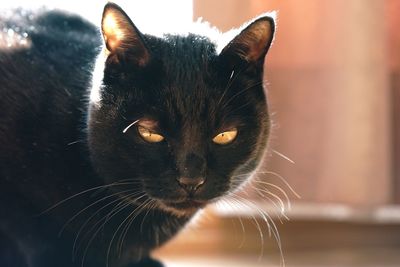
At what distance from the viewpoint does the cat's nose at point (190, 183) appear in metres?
0.98

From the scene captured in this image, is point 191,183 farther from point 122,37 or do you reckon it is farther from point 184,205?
point 122,37

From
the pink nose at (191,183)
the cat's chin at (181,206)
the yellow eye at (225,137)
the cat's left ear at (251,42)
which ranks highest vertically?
A: the cat's left ear at (251,42)

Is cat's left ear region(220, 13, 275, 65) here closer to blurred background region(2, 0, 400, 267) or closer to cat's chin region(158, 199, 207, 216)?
cat's chin region(158, 199, 207, 216)

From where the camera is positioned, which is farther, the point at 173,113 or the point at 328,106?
the point at 328,106

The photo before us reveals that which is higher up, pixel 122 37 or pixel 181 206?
pixel 122 37

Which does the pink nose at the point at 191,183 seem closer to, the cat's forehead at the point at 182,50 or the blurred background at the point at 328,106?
the cat's forehead at the point at 182,50

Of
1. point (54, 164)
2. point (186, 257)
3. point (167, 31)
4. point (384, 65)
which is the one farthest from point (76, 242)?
point (384, 65)

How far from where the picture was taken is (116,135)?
3.38ft

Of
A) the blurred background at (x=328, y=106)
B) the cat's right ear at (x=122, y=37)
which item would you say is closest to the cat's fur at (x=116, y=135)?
the cat's right ear at (x=122, y=37)

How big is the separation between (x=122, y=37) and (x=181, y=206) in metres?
0.30

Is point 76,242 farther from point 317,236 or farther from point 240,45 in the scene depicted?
point 317,236

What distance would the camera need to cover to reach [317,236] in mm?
1821

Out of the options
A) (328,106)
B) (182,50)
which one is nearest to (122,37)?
(182,50)

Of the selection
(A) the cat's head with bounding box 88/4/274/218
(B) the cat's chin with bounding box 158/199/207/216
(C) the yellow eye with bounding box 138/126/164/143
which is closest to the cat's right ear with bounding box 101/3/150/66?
(A) the cat's head with bounding box 88/4/274/218
